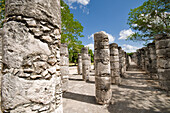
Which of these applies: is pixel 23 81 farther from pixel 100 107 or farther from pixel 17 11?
pixel 100 107

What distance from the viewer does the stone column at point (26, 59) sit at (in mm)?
1269

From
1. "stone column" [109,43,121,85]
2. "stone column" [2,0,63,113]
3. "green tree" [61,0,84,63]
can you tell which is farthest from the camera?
"green tree" [61,0,84,63]

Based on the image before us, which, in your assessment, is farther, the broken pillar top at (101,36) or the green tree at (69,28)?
the green tree at (69,28)

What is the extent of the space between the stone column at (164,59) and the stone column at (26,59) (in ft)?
22.9

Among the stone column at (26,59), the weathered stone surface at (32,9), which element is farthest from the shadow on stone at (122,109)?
the weathered stone surface at (32,9)

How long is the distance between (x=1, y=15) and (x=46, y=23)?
16.1 m

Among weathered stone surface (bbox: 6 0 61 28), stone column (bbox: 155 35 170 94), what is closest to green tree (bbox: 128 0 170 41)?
stone column (bbox: 155 35 170 94)

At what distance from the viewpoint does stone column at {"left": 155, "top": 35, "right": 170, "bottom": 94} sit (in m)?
5.28

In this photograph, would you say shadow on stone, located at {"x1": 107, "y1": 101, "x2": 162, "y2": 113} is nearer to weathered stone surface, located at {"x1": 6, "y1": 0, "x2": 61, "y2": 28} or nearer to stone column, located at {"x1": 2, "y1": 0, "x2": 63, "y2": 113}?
stone column, located at {"x1": 2, "y1": 0, "x2": 63, "y2": 113}

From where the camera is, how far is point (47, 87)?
1.45 metres

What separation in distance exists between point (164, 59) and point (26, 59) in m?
7.35

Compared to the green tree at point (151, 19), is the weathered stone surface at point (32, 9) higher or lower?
lower

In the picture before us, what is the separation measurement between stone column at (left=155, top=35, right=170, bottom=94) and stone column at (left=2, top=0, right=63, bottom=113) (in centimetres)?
698

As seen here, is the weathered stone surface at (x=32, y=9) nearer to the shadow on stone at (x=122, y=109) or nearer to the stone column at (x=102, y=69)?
the stone column at (x=102, y=69)
